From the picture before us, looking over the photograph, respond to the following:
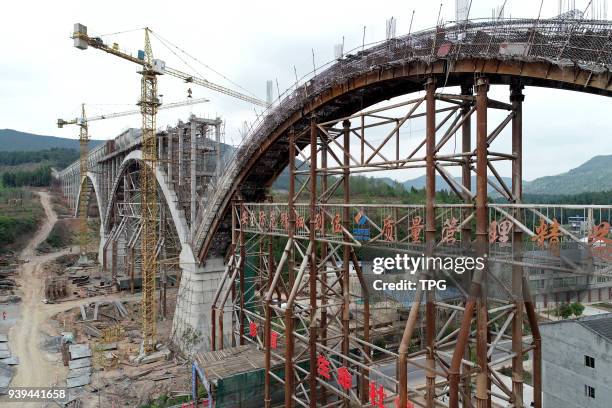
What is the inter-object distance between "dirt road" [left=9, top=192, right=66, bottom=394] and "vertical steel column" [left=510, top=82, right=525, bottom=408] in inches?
739

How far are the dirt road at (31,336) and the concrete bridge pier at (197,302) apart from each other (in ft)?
Result: 18.9

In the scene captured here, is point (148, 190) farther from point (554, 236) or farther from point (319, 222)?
point (554, 236)

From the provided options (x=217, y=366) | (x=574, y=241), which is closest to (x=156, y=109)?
(x=217, y=366)

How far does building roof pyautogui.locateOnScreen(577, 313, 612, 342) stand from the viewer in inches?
634

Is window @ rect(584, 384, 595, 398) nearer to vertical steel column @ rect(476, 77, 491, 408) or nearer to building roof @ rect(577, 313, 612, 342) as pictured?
building roof @ rect(577, 313, 612, 342)

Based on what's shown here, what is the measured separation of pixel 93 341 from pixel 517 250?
2323 cm

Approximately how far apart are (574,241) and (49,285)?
38.1 metres

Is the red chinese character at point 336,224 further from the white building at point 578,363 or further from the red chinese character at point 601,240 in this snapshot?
the white building at point 578,363

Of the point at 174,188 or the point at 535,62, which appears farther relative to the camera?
the point at 174,188

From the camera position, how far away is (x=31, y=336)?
24.3 meters

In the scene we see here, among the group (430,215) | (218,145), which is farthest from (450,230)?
(218,145)

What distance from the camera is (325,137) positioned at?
13.5 metres

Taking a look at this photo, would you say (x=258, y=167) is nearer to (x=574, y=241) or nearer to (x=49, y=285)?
(x=574, y=241)

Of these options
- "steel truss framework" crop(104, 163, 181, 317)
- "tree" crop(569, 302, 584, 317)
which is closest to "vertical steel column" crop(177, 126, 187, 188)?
"steel truss framework" crop(104, 163, 181, 317)
